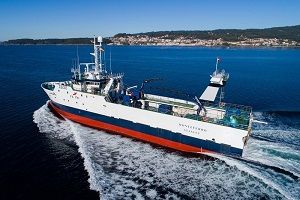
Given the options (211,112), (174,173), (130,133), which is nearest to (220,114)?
(211,112)

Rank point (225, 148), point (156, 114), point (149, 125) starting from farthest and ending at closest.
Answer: point (149, 125) < point (156, 114) < point (225, 148)

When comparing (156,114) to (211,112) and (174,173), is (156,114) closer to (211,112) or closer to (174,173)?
(211,112)

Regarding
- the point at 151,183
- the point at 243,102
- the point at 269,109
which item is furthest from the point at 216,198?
the point at 243,102

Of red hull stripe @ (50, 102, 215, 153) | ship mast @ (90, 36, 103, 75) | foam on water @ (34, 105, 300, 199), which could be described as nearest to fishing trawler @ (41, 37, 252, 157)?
red hull stripe @ (50, 102, 215, 153)

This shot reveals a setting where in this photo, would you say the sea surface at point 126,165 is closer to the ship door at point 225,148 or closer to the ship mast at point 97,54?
the ship door at point 225,148

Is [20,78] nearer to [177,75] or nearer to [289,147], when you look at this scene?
[177,75]

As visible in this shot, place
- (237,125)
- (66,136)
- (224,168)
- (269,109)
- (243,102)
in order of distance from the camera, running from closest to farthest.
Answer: (224,168) < (237,125) < (66,136) < (269,109) < (243,102)
